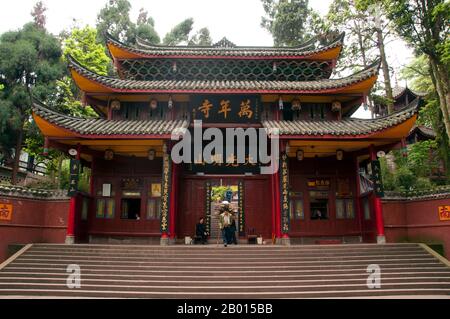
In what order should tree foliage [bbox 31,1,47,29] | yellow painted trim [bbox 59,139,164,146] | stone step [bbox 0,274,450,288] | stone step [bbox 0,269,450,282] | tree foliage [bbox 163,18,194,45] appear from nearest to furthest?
stone step [bbox 0,274,450,288] < stone step [bbox 0,269,450,282] < yellow painted trim [bbox 59,139,164,146] < tree foliage [bbox 31,1,47,29] < tree foliage [bbox 163,18,194,45]

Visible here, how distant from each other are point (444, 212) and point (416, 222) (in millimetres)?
1162

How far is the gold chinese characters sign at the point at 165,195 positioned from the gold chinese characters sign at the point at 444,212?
9779mm

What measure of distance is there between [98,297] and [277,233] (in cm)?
675

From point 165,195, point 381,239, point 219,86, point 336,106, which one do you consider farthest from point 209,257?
point 336,106

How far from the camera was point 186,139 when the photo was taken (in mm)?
14047

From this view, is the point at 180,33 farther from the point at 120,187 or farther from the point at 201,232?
the point at 201,232

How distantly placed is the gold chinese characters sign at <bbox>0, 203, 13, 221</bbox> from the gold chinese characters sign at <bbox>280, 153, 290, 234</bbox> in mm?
9698

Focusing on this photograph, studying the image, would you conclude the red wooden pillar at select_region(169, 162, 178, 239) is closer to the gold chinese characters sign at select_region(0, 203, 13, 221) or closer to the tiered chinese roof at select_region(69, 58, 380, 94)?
the tiered chinese roof at select_region(69, 58, 380, 94)

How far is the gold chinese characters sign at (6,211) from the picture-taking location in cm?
1151

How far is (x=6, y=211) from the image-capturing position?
1166 cm

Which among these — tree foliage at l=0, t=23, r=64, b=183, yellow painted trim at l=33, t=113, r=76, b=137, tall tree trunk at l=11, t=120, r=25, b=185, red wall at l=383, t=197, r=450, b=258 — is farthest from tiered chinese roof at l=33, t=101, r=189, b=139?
tall tree trunk at l=11, t=120, r=25, b=185

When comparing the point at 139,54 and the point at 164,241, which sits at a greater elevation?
the point at 139,54

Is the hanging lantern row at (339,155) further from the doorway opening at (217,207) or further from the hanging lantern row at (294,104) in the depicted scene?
the doorway opening at (217,207)

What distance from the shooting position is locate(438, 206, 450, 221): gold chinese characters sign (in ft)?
38.0
